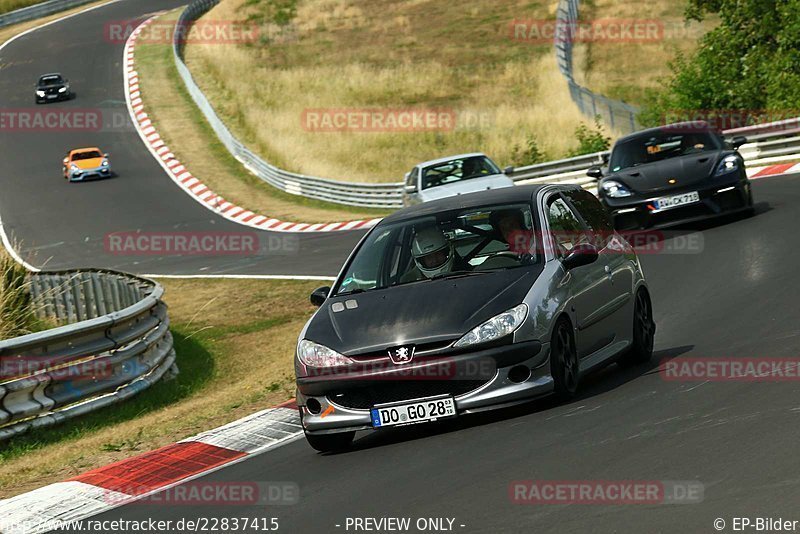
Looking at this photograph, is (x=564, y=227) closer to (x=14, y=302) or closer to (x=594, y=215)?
(x=594, y=215)

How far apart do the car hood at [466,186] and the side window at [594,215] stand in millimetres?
11439

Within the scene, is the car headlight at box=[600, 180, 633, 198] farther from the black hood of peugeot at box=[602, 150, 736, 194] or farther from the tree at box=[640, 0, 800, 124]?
the tree at box=[640, 0, 800, 124]

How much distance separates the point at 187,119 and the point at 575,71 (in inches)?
608

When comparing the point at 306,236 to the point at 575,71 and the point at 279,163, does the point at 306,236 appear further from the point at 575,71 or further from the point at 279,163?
the point at 575,71

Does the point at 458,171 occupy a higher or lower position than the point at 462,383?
lower

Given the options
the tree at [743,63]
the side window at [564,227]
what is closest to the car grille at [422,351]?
the side window at [564,227]

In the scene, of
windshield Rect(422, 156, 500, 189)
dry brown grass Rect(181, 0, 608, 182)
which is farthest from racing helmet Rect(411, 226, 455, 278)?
dry brown grass Rect(181, 0, 608, 182)

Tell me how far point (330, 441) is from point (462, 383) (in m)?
1.02

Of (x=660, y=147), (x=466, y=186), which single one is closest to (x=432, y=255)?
(x=660, y=147)

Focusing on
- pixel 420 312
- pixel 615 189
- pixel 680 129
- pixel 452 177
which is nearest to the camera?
pixel 420 312

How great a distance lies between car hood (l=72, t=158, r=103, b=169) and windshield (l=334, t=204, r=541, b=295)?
3330 cm

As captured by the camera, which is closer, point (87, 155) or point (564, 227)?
point (564, 227)

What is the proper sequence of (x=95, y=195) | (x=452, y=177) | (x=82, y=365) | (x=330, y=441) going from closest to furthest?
(x=330, y=441), (x=82, y=365), (x=452, y=177), (x=95, y=195)

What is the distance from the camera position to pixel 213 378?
14.0 metres
